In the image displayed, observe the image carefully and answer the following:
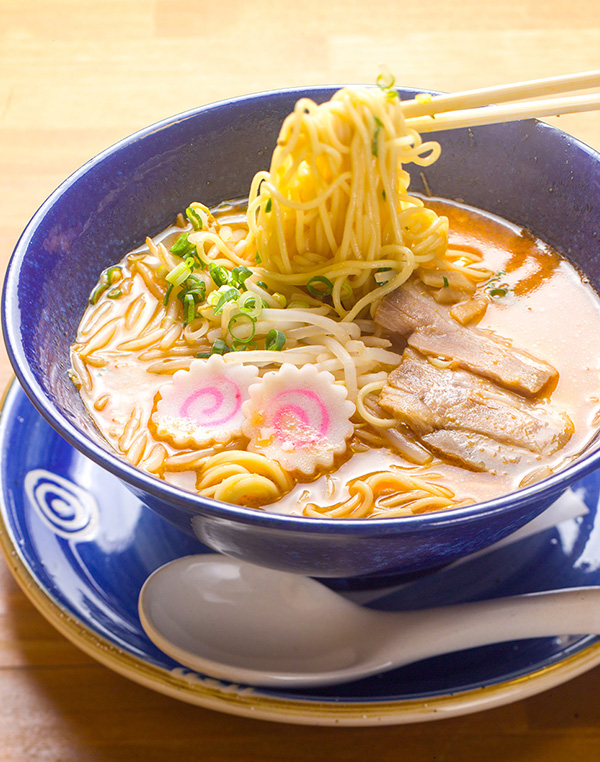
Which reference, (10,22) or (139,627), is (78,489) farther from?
(10,22)

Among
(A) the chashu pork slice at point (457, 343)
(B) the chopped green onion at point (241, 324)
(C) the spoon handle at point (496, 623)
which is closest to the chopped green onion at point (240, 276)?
(B) the chopped green onion at point (241, 324)

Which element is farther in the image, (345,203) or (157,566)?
(345,203)

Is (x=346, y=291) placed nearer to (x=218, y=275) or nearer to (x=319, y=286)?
(x=319, y=286)

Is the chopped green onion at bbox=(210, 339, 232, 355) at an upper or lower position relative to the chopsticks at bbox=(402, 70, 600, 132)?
lower

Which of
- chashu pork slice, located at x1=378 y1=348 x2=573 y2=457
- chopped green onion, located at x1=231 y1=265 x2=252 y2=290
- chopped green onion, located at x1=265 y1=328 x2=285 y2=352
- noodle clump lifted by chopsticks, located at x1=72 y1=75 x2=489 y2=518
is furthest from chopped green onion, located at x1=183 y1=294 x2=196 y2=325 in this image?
chashu pork slice, located at x1=378 y1=348 x2=573 y2=457

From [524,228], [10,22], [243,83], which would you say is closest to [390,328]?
[524,228]

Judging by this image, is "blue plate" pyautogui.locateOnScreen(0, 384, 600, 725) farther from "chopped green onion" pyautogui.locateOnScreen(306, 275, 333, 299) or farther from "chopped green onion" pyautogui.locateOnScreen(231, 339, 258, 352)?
"chopped green onion" pyautogui.locateOnScreen(306, 275, 333, 299)

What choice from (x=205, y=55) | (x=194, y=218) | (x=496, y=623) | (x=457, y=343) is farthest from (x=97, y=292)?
(x=205, y=55)
